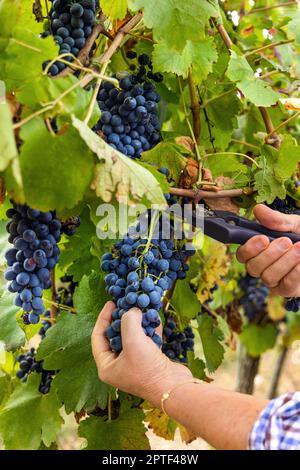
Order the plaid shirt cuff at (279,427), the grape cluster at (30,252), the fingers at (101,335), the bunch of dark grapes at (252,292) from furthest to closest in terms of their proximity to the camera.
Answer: the bunch of dark grapes at (252,292) < the fingers at (101,335) < the grape cluster at (30,252) < the plaid shirt cuff at (279,427)

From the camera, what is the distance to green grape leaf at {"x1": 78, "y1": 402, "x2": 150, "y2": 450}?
1512 millimetres

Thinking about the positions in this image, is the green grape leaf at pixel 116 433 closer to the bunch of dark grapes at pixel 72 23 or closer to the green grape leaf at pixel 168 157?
the green grape leaf at pixel 168 157

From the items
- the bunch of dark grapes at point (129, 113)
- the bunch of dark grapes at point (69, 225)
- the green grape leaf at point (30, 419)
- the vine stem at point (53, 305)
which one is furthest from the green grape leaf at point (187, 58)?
the green grape leaf at point (30, 419)

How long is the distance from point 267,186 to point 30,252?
62 cm

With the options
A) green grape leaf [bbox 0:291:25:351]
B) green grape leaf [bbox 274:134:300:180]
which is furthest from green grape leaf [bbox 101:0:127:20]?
green grape leaf [bbox 0:291:25:351]

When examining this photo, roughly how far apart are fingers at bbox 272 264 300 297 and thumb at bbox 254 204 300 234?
0.10 meters

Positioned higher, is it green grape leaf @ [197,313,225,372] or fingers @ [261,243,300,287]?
fingers @ [261,243,300,287]

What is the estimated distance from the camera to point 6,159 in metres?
0.80

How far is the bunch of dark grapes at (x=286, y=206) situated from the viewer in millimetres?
1431

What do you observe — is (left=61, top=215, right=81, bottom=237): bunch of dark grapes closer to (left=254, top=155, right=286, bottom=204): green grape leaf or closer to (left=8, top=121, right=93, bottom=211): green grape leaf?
(left=8, top=121, right=93, bottom=211): green grape leaf

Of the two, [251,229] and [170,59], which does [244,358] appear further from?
[170,59]

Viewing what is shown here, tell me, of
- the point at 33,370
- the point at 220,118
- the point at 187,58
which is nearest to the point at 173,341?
the point at 33,370

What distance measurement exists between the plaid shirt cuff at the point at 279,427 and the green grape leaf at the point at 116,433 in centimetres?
64

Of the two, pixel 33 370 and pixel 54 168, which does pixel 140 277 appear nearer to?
pixel 54 168
